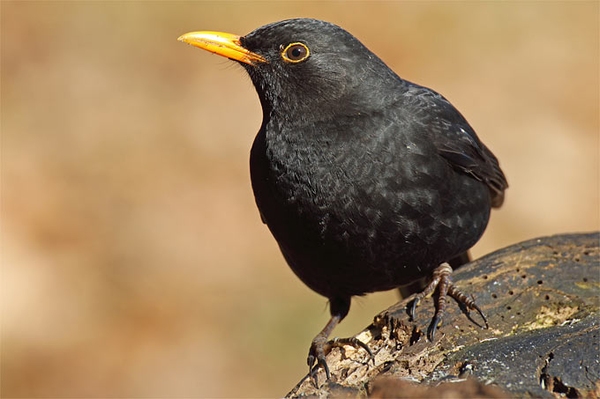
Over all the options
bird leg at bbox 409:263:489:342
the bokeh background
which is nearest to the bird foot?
bird leg at bbox 409:263:489:342

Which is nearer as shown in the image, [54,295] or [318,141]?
[318,141]

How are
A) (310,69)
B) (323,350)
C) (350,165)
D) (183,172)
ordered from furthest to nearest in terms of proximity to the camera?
(183,172)
(323,350)
(310,69)
(350,165)

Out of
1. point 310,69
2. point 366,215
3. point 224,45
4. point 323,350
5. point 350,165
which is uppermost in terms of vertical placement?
point 224,45

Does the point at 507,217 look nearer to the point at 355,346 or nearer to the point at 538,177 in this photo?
the point at 538,177

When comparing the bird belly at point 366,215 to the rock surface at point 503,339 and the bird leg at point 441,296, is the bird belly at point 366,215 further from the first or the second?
the rock surface at point 503,339

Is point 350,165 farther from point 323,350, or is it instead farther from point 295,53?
point 323,350

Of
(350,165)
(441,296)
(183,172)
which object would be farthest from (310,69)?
(183,172)

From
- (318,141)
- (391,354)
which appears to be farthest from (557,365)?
(318,141)
